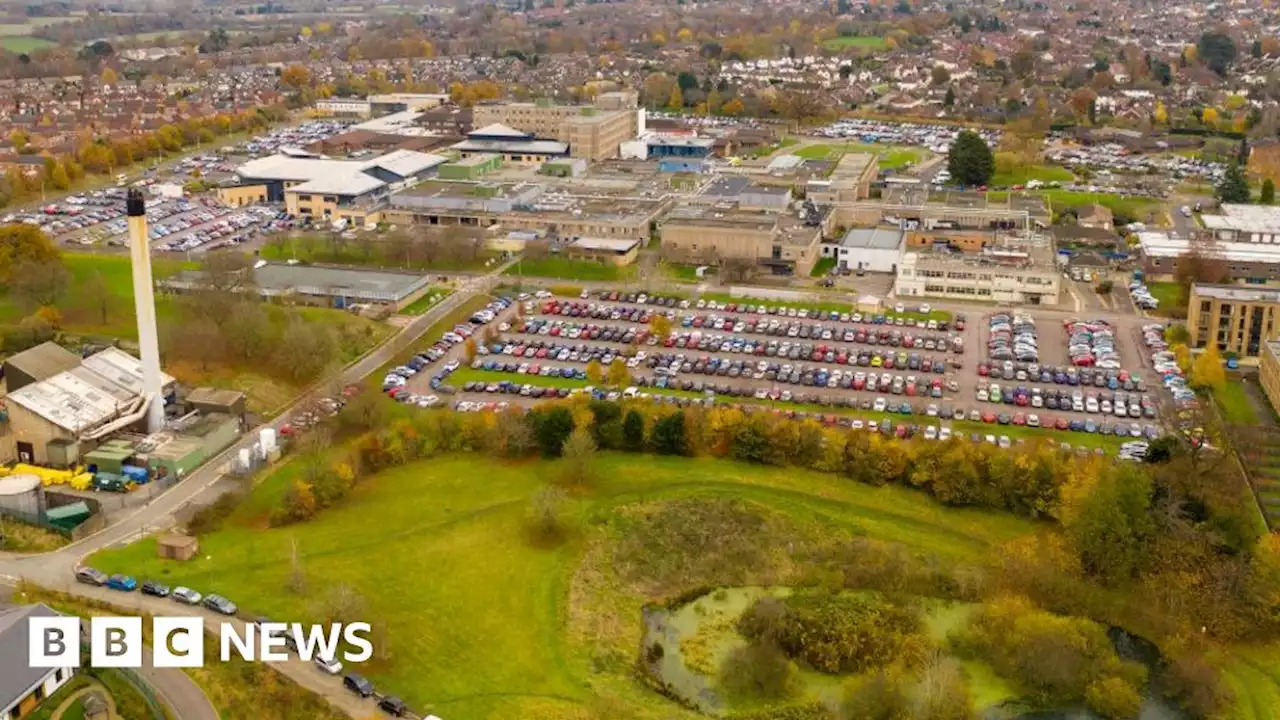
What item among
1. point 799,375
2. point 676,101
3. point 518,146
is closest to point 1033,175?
point 518,146

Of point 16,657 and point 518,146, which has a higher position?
point 518,146

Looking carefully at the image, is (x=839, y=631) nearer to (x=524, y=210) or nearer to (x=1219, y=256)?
(x=1219, y=256)

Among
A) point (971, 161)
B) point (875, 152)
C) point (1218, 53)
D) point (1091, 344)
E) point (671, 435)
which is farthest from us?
point (1218, 53)

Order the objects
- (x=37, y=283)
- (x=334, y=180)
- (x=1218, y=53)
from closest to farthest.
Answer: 1. (x=37, y=283)
2. (x=334, y=180)
3. (x=1218, y=53)

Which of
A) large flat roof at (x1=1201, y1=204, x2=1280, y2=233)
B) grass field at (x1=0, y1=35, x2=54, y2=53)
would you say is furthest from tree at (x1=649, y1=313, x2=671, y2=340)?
grass field at (x1=0, y1=35, x2=54, y2=53)

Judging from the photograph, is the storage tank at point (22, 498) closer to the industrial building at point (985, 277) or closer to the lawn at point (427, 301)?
the lawn at point (427, 301)
